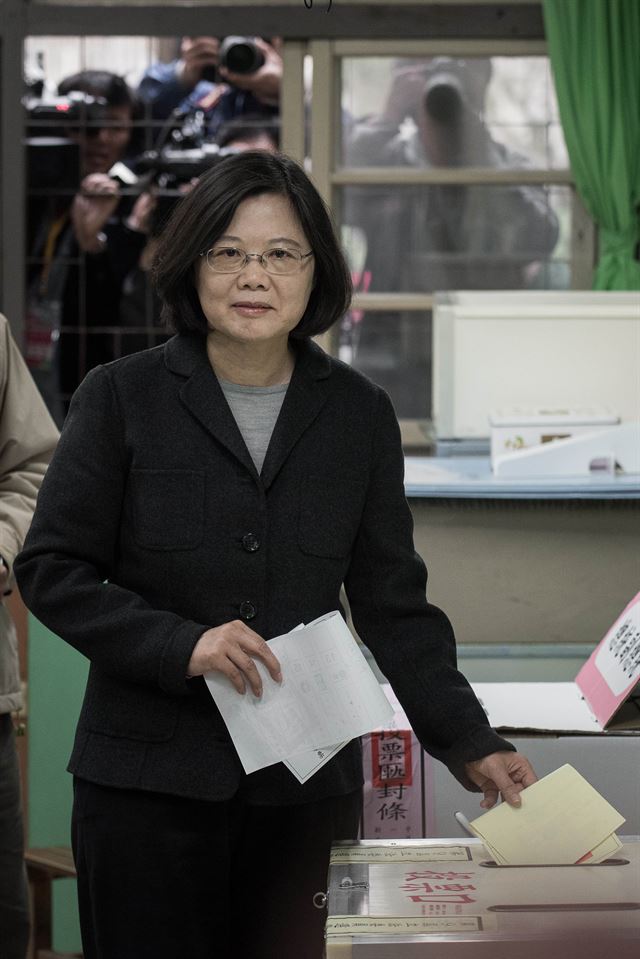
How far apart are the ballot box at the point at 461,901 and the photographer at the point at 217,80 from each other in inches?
139

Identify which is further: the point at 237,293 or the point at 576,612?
the point at 576,612

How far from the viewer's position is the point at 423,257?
14.6 ft

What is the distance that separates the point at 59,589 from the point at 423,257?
3.27 metres

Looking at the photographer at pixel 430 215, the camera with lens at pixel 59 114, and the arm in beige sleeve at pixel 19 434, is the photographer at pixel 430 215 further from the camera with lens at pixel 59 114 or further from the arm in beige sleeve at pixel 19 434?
the arm in beige sleeve at pixel 19 434

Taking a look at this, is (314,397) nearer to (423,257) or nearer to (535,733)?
(535,733)

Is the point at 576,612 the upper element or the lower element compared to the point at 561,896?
upper

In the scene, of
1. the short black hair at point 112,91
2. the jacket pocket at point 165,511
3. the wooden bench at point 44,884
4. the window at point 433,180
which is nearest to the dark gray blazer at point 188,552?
the jacket pocket at point 165,511

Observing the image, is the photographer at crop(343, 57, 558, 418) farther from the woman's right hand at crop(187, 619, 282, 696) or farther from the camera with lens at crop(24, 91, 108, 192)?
the woman's right hand at crop(187, 619, 282, 696)

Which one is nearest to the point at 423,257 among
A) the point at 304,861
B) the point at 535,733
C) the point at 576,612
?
the point at 576,612

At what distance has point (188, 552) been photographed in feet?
4.65

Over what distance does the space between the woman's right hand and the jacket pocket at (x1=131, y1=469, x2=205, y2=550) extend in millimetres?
118

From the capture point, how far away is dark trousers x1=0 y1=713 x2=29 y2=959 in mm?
1975

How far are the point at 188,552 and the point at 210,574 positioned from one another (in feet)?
0.11

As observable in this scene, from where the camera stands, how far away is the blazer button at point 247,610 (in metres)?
1.42
